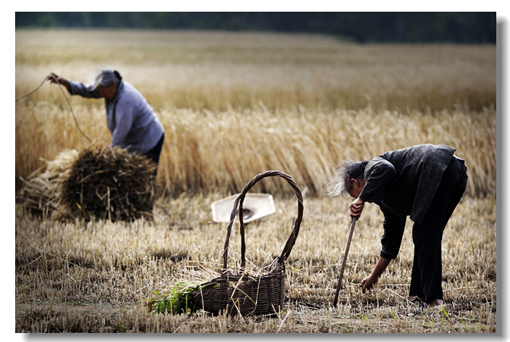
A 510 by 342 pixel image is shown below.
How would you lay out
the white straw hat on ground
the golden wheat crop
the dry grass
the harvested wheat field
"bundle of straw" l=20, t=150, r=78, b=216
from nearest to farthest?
the dry grass < the harvested wheat field < "bundle of straw" l=20, t=150, r=78, b=216 < the white straw hat on ground < the golden wheat crop

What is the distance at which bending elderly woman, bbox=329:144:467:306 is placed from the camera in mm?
3420

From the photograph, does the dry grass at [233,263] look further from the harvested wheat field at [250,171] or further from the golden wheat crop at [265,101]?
the golden wheat crop at [265,101]

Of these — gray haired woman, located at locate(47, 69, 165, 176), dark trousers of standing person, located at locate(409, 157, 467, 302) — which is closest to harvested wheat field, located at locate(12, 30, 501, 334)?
dark trousers of standing person, located at locate(409, 157, 467, 302)

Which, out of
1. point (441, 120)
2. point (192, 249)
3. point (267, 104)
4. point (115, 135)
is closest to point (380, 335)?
point (192, 249)

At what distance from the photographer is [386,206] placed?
3.66 metres

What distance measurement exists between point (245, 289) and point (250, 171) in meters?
3.63

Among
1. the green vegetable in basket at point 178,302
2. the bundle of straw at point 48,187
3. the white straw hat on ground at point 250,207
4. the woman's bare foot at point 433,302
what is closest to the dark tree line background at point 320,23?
the bundle of straw at point 48,187

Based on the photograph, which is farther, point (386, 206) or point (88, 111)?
point (88, 111)

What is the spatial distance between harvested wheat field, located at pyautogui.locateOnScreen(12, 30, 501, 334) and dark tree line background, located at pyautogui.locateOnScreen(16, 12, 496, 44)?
0.25 meters

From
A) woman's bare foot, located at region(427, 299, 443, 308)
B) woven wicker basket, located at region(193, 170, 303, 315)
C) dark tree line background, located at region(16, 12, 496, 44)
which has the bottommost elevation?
woman's bare foot, located at region(427, 299, 443, 308)

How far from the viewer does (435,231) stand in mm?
3504

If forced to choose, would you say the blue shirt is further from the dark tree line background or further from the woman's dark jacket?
the woman's dark jacket

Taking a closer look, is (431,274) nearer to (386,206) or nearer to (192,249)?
(386,206)

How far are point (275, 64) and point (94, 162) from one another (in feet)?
11.7
